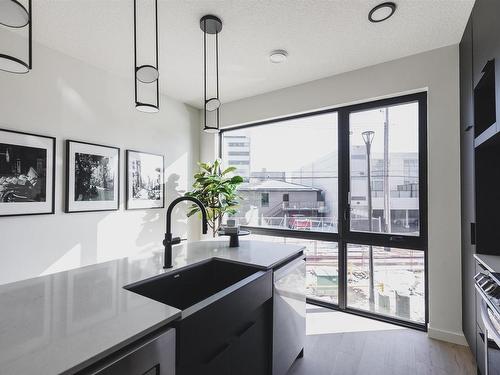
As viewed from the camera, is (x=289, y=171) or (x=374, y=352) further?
(x=289, y=171)

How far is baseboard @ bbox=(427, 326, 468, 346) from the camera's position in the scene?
2346 millimetres

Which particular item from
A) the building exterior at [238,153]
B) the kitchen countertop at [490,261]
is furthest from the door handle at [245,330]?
the building exterior at [238,153]

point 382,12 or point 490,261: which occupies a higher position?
point 382,12

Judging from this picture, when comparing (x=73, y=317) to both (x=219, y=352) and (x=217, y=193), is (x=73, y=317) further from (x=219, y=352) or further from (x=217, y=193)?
(x=217, y=193)

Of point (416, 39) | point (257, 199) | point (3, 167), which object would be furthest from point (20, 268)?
point (416, 39)

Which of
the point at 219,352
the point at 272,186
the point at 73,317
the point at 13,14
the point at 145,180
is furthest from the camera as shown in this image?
the point at 272,186

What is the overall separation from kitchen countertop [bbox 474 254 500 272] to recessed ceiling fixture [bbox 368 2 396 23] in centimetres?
190

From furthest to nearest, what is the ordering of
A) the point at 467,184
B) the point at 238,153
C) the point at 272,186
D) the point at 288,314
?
the point at 238,153 < the point at 272,186 < the point at 467,184 < the point at 288,314

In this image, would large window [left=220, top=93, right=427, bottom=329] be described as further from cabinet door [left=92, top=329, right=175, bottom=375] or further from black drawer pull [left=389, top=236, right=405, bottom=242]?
cabinet door [left=92, top=329, right=175, bottom=375]

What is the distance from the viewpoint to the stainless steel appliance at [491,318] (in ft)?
4.24

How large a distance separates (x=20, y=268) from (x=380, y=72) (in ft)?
13.1

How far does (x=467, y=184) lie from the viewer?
2162 millimetres

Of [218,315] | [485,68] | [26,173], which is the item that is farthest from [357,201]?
[26,173]

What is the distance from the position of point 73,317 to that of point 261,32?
242 centimetres
